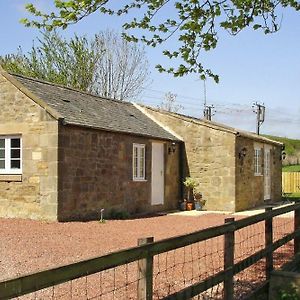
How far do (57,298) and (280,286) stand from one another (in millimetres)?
2774

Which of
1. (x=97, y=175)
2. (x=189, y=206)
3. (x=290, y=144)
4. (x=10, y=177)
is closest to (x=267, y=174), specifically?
(x=189, y=206)

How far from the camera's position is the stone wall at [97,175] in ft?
46.8

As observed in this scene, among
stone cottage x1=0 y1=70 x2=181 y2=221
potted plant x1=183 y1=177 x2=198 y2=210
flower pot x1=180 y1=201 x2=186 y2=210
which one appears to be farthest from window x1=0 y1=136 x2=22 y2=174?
flower pot x1=180 y1=201 x2=186 y2=210

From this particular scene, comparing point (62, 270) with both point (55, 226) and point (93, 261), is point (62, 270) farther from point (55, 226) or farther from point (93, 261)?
point (55, 226)

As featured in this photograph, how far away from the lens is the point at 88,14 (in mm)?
7164

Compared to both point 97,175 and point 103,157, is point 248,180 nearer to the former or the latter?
point 103,157

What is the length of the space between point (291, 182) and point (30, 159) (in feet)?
82.3

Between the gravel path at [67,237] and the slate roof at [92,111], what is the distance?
10.4ft

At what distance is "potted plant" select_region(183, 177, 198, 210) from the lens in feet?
66.5

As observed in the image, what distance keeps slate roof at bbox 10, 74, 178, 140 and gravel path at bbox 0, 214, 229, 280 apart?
3.17 meters

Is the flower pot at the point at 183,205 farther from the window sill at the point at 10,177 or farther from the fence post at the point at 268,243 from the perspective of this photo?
the fence post at the point at 268,243

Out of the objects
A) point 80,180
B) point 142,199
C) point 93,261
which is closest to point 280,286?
point 93,261

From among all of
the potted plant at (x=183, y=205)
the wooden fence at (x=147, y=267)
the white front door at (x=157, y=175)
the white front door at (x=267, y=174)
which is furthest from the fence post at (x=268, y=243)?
the white front door at (x=267, y=174)

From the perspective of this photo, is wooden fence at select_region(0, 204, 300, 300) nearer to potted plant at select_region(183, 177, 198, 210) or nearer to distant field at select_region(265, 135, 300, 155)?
potted plant at select_region(183, 177, 198, 210)
